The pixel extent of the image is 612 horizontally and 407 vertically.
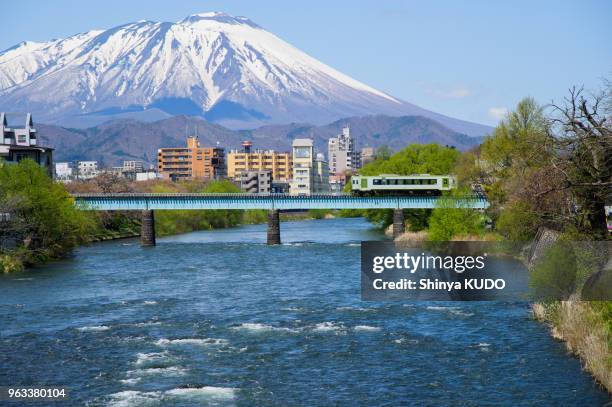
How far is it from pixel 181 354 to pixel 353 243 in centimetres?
4638

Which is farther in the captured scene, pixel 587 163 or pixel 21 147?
pixel 21 147

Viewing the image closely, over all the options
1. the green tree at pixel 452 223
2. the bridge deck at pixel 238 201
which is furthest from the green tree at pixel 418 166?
the green tree at pixel 452 223

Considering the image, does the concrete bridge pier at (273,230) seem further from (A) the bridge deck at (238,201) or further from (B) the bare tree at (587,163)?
(B) the bare tree at (587,163)

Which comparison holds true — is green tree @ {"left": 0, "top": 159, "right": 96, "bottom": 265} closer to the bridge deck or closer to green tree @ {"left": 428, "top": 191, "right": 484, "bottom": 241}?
the bridge deck

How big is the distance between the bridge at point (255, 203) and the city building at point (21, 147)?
681 cm

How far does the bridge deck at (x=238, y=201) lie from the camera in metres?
79.2

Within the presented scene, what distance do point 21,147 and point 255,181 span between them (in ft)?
331

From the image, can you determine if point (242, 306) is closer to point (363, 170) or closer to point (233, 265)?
point (233, 265)

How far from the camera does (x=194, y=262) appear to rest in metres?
57.4

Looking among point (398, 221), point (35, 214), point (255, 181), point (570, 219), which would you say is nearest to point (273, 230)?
point (398, 221)

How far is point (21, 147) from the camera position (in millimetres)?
82062

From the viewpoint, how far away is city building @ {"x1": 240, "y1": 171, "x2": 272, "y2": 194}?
180 metres

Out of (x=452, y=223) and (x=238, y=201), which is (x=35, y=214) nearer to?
(x=452, y=223)

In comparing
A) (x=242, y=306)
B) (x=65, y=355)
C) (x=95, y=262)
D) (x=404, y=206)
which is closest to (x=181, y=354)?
(x=65, y=355)
